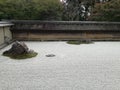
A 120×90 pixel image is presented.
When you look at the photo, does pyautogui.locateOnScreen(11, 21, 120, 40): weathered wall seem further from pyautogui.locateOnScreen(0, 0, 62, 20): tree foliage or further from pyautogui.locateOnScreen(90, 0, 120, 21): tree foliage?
pyautogui.locateOnScreen(0, 0, 62, 20): tree foliage

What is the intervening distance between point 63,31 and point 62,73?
7.36 meters

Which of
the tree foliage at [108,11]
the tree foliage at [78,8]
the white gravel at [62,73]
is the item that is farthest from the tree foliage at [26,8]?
the white gravel at [62,73]

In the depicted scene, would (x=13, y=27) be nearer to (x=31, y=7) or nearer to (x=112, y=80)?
(x=31, y=7)

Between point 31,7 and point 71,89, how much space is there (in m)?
10.5

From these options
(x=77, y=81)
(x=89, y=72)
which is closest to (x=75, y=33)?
(x=89, y=72)

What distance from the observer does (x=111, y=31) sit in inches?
505

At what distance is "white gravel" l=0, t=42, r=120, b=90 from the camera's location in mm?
4617

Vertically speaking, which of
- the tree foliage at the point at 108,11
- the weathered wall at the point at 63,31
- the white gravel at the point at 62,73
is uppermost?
the tree foliage at the point at 108,11

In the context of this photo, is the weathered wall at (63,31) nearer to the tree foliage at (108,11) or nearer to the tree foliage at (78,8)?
the tree foliage at (108,11)

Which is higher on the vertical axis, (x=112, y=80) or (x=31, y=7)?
(x=31, y=7)

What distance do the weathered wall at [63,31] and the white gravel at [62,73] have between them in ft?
15.7

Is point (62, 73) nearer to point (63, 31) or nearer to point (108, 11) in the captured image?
point (63, 31)

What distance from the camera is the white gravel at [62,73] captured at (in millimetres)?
4617

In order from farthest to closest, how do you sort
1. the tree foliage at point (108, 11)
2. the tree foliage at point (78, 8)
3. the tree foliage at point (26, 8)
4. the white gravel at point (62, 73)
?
the tree foliage at point (78, 8), the tree foliage at point (26, 8), the tree foliage at point (108, 11), the white gravel at point (62, 73)
